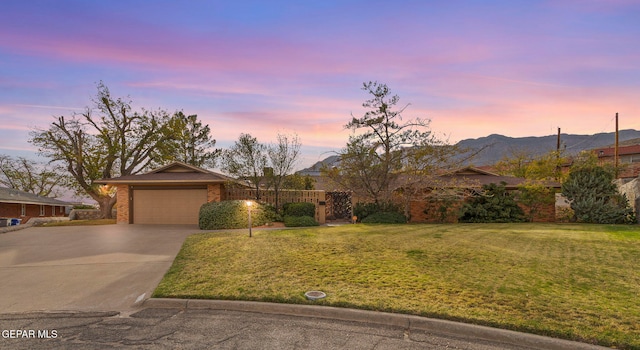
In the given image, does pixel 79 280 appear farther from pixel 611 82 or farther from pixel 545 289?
pixel 611 82

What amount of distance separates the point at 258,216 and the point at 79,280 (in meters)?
10.3

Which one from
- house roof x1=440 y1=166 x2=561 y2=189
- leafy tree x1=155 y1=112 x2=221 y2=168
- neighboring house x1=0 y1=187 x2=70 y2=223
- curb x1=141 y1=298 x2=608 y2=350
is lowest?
neighboring house x1=0 y1=187 x2=70 y2=223

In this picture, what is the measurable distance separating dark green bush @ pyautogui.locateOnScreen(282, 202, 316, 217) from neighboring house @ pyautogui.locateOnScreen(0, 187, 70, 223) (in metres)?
26.3

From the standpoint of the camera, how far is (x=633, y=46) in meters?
12.5

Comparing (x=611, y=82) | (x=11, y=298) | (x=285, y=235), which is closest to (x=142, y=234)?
(x=285, y=235)

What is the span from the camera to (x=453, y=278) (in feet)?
20.4

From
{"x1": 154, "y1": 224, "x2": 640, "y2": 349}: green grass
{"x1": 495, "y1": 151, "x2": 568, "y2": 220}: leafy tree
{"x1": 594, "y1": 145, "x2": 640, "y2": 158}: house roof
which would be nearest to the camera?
{"x1": 154, "y1": 224, "x2": 640, "y2": 349}: green grass

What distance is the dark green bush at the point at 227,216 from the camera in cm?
1593

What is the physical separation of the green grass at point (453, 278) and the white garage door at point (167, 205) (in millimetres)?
8765

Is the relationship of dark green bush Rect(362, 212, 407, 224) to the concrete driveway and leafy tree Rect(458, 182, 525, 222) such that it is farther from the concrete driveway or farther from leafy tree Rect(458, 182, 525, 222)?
the concrete driveway

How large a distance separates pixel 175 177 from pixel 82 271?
446 inches

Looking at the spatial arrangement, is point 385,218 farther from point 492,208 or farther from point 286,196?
point 492,208

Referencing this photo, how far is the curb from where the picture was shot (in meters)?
3.83

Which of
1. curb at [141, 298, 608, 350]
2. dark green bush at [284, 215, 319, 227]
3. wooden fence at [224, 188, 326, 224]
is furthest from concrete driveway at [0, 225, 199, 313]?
wooden fence at [224, 188, 326, 224]
